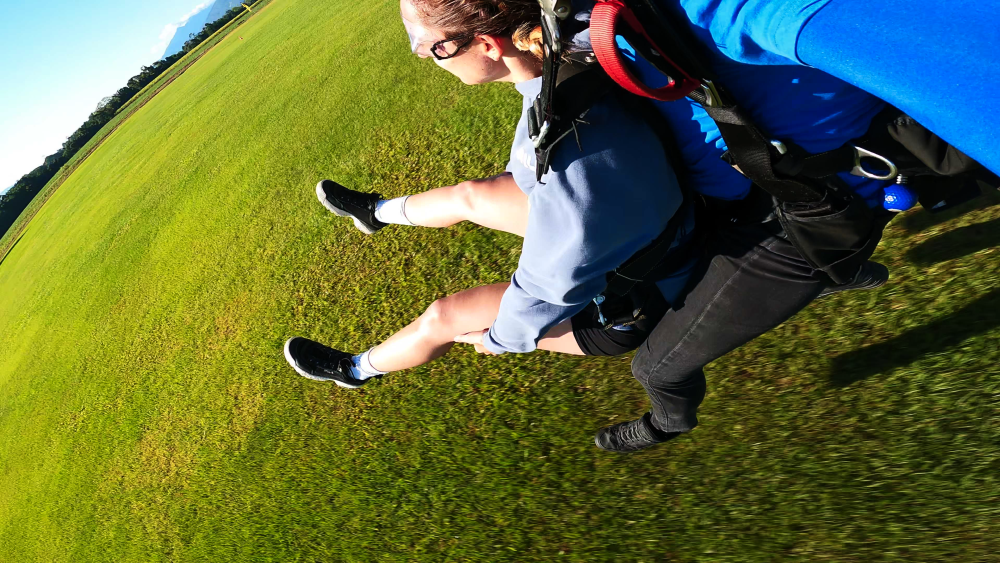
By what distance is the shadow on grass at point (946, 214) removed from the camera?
8.07 ft

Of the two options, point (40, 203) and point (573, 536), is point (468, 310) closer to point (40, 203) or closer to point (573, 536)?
point (573, 536)

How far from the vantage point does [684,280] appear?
1.84 meters

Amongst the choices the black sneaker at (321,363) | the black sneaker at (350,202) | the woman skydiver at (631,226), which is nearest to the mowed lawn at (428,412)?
the woman skydiver at (631,226)

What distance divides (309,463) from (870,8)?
3398 mm

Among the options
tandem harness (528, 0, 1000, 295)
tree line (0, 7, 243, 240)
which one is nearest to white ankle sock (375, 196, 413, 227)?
tandem harness (528, 0, 1000, 295)

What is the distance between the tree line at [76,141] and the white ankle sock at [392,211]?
32.9 metres

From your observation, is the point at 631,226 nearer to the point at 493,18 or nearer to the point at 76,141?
the point at 493,18

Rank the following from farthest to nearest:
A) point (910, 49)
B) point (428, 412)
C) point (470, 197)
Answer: point (428, 412), point (470, 197), point (910, 49)

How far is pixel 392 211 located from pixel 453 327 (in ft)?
3.46

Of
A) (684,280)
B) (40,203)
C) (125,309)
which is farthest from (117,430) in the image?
(40,203)

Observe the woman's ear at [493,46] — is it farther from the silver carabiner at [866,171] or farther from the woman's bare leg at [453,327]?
the woman's bare leg at [453,327]

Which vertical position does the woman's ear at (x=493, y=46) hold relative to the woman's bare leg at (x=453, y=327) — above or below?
above

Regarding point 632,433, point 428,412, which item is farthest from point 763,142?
point 428,412

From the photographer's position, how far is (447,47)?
4.65 feet
